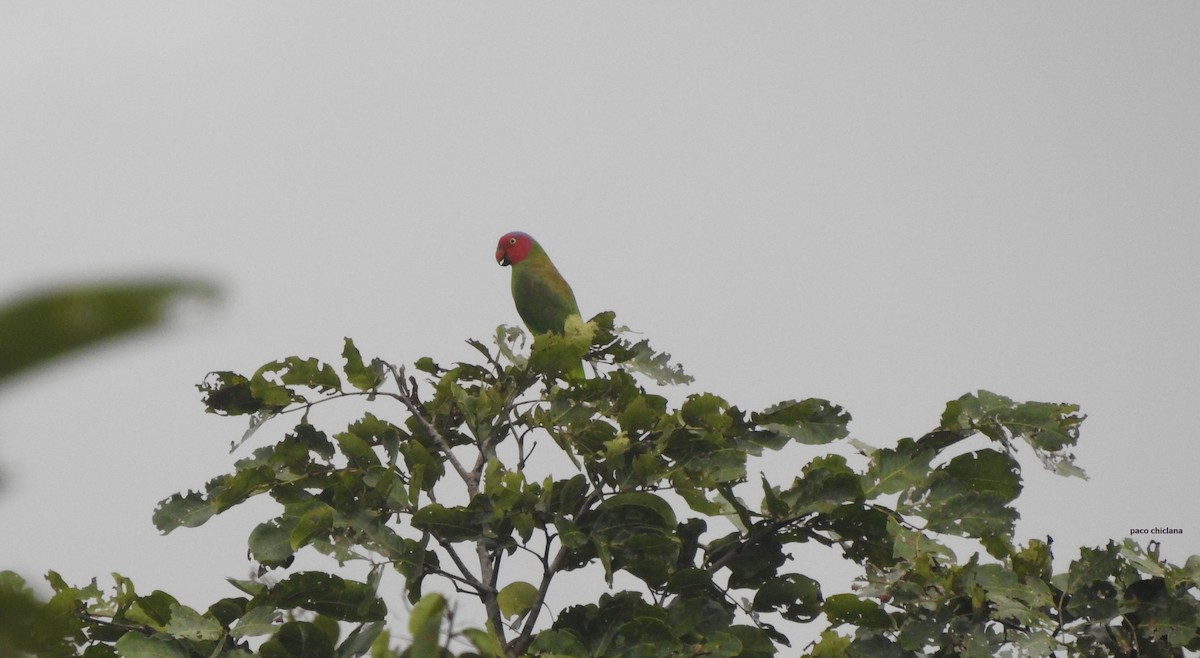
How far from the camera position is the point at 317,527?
9.62 ft

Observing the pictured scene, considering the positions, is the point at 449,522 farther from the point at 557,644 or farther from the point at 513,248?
the point at 513,248

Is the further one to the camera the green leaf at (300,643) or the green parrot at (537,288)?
the green parrot at (537,288)

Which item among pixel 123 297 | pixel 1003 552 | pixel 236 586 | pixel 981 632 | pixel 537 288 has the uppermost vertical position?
pixel 537 288

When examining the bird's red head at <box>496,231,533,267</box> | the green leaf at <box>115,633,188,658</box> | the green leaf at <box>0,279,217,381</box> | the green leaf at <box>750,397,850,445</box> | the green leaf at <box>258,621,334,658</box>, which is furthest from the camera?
the bird's red head at <box>496,231,533,267</box>

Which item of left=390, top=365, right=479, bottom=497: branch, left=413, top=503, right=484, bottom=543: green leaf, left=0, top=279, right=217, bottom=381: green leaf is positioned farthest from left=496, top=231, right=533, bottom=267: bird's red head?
left=0, top=279, right=217, bottom=381: green leaf

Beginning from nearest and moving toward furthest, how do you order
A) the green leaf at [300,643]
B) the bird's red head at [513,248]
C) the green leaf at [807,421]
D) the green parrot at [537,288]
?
1. the green leaf at [300,643]
2. the green leaf at [807,421]
3. the green parrot at [537,288]
4. the bird's red head at [513,248]

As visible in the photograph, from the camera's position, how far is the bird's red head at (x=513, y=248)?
717 cm

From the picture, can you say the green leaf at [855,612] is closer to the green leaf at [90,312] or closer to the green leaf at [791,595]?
the green leaf at [791,595]

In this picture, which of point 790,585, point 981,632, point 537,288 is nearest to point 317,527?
point 790,585

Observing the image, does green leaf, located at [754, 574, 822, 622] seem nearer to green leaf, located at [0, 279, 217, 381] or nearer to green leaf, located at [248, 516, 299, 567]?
green leaf, located at [248, 516, 299, 567]

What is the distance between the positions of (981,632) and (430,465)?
1514 mm

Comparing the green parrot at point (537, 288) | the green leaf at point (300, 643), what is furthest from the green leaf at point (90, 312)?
the green parrot at point (537, 288)

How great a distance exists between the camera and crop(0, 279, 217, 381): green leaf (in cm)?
39

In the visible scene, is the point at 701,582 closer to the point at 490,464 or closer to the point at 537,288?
the point at 490,464
